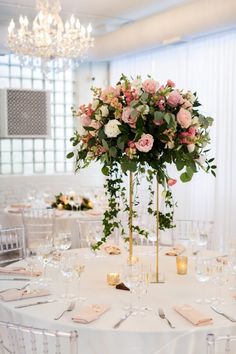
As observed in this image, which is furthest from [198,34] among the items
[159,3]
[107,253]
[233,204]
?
[107,253]

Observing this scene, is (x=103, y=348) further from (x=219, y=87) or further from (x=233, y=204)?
(x=219, y=87)

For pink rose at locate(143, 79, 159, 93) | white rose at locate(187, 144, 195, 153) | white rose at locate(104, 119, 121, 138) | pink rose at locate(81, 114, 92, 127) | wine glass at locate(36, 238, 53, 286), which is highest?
pink rose at locate(143, 79, 159, 93)

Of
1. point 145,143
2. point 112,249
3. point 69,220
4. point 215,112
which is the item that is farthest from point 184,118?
point 215,112

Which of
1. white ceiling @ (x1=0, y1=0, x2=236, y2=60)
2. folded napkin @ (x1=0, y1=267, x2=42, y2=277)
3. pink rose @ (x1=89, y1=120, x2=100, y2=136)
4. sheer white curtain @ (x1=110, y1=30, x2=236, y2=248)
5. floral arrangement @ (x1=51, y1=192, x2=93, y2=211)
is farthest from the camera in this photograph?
sheer white curtain @ (x1=110, y1=30, x2=236, y2=248)

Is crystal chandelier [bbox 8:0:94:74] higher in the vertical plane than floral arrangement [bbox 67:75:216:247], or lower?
higher

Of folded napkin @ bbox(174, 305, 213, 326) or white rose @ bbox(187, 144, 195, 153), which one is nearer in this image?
folded napkin @ bbox(174, 305, 213, 326)

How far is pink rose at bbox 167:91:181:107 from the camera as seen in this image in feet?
9.24

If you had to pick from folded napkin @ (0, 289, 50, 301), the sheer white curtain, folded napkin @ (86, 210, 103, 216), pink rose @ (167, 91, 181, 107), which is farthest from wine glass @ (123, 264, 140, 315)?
the sheer white curtain

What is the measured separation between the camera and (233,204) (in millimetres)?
6656

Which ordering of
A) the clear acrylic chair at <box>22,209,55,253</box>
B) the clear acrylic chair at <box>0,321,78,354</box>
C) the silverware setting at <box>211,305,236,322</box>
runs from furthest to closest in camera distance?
the clear acrylic chair at <box>22,209,55,253</box>, the silverware setting at <box>211,305,236,322</box>, the clear acrylic chair at <box>0,321,78,354</box>

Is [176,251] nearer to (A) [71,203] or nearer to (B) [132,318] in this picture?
(B) [132,318]

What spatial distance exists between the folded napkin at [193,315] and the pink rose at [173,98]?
112 centimetres

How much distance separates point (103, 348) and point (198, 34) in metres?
4.69

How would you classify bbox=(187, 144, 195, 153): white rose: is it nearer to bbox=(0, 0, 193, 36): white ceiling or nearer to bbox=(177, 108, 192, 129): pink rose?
bbox=(177, 108, 192, 129): pink rose
